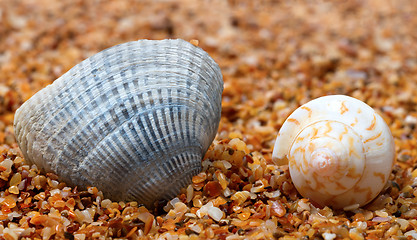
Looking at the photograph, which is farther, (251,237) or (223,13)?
(223,13)

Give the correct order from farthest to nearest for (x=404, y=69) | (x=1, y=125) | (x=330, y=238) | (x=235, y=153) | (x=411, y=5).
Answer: (x=411, y=5) → (x=404, y=69) → (x=1, y=125) → (x=235, y=153) → (x=330, y=238)

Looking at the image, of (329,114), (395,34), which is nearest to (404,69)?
(395,34)

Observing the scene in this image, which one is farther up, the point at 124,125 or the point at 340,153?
the point at 124,125

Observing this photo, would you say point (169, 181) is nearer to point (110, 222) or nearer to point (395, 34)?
point (110, 222)

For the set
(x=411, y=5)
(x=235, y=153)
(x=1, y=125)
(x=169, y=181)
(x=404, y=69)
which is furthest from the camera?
(x=411, y=5)
